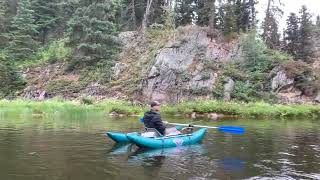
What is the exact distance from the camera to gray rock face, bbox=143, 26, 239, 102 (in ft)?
121

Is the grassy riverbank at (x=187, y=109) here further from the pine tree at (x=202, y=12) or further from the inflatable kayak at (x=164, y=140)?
the pine tree at (x=202, y=12)

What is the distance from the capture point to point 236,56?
40531 millimetres

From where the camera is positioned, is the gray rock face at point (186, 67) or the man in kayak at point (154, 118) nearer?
the man in kayak at point (154, 118)

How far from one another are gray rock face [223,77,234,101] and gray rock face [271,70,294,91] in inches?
137

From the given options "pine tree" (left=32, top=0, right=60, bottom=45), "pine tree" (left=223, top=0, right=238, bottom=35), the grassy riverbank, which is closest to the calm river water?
the grassy riverbank

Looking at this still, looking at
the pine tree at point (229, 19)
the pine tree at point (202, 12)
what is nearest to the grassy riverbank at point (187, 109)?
the pine tree at point (229, 19)

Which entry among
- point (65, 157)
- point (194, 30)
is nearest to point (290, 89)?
point (194, 30)

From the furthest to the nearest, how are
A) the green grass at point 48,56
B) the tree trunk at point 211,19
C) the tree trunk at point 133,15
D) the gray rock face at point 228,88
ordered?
the tree trunk at point 133,15
the green grass at point 48,56
the tree trunk at point 211,19
the gray rock face at point 228,88

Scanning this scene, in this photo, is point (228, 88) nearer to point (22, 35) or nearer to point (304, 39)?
point (304, 39)

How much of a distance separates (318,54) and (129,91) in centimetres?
2298

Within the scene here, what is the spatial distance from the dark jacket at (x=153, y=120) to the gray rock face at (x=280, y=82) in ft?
80.0

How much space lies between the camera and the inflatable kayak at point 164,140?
46.8ft

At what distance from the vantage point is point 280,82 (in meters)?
37.7

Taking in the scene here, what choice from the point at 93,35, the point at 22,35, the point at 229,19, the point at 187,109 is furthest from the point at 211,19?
the point at 22,35
